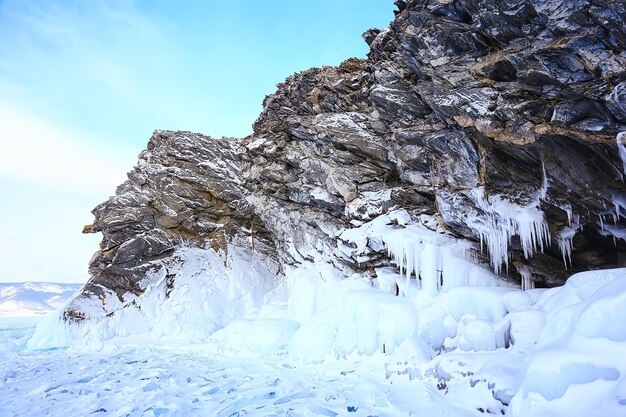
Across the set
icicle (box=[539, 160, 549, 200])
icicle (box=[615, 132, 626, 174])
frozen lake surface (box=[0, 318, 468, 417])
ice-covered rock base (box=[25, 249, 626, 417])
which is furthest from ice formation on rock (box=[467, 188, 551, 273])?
frozen lake surface (box=[0, 318, 468, 417])

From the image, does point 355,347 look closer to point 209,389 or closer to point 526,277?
point 209,389

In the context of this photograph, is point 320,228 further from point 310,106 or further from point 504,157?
point 504,157

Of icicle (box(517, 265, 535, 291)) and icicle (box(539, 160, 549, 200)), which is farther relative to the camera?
icicle (box(517, 265, 535, 291))

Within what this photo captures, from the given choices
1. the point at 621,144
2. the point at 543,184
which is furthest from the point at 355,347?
the point at 621,144

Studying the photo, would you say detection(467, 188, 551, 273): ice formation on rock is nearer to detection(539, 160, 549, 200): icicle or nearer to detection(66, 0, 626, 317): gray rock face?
detection(66, 0, 626, 317): gray rock face

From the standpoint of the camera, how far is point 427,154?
456 inches

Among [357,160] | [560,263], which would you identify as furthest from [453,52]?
[560,263]

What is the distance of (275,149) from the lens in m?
16.3

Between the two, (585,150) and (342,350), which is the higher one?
(585,150)

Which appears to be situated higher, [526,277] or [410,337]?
[526,277]

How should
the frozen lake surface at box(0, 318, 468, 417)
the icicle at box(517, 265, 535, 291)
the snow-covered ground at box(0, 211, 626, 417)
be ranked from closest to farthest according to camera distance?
the snow-covered ground at box(0, 211, 626, 417) < the frozen lake surface at box(0, 318, 468, 417) < the icicle at box(517, 265, 535, 291)

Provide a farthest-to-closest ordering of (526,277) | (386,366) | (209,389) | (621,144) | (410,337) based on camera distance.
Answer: (526,277), (410,337), (386,366), (209,389), (621,144)

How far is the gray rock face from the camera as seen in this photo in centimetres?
750

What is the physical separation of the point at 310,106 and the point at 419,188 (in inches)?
231
